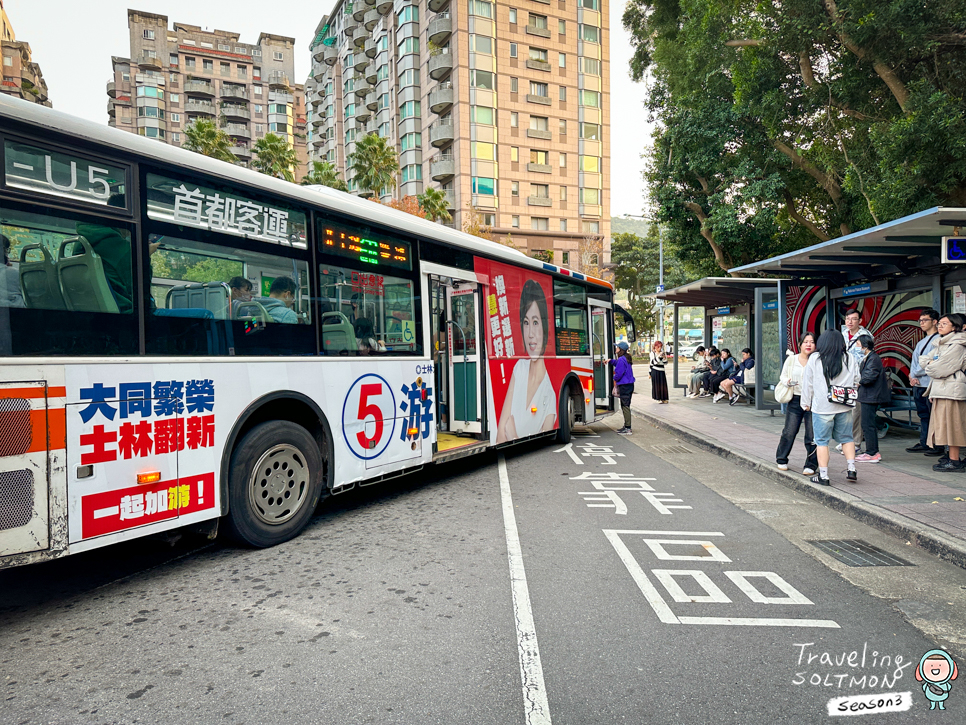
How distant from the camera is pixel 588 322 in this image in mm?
11195

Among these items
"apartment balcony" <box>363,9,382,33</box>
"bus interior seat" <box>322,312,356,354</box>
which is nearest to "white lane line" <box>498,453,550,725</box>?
"bus interior seat" <box>322,312,356,354</box>

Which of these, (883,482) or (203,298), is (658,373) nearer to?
(883,482)

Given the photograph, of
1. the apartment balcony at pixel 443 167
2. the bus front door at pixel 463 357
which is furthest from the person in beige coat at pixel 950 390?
the apartment balcony at pixel 443 167

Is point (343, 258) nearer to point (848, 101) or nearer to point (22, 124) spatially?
point (22, 124)

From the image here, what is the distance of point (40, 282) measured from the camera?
3482mm

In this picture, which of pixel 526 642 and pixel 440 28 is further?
pixel 440 28

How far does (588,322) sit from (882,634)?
8127 mm

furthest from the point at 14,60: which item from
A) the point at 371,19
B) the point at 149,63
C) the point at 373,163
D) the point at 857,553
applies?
the point at 857,553

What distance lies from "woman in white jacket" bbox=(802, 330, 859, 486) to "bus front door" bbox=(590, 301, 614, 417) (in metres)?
4.88

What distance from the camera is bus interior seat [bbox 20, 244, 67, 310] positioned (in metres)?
3.42

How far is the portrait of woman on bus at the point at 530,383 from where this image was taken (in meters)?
8.51

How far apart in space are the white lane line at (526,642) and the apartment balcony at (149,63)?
87.1m

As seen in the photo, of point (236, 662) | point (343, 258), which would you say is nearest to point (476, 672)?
point (236, 662)

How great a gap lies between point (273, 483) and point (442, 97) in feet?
154
